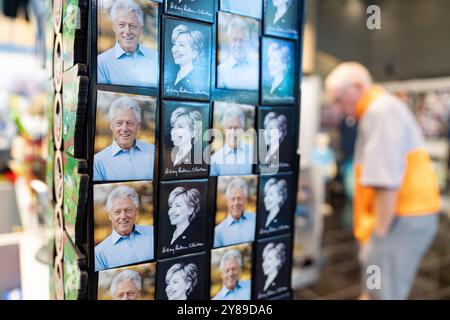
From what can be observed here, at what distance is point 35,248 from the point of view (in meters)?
1.64

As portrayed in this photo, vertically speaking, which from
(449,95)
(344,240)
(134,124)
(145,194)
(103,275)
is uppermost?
(449,95)

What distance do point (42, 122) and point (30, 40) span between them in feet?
8.11

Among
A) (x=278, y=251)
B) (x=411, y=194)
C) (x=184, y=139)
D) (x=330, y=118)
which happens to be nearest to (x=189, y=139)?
(x=184, y=139)

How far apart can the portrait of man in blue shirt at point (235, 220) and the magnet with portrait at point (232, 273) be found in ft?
0.08

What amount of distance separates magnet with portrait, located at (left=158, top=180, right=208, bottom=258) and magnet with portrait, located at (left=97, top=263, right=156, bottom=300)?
6 cm

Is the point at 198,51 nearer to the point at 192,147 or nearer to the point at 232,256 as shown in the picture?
the point at 192,147

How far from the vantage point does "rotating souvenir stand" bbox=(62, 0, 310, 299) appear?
849 mm

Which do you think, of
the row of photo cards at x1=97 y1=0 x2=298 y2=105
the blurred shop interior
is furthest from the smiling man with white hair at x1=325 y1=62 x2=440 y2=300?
the row of photo cards at x1=97 y1=0 x2=298 y2=105

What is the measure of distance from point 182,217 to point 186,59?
0.39 m

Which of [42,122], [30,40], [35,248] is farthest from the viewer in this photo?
[30,40]

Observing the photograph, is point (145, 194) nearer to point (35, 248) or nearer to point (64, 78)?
point (64, 78)

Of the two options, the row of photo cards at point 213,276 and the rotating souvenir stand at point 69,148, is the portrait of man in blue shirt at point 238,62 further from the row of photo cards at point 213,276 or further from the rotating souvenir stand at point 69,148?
the row of photo cards at point 213,276

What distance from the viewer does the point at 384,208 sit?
2.02 metres
